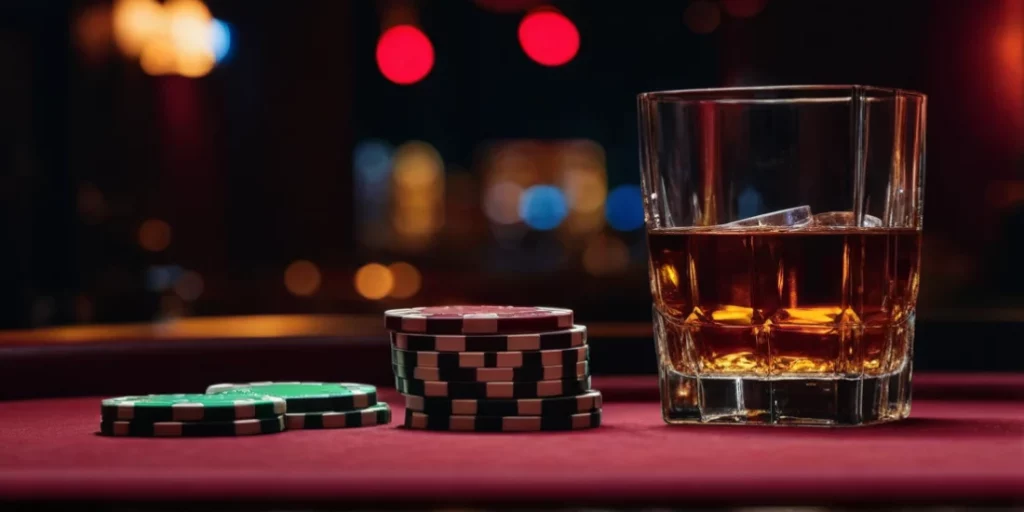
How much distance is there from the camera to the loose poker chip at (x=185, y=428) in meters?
1.73

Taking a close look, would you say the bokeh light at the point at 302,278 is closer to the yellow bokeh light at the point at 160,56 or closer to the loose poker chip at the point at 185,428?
the yellow bokeh light at the point at 160,56

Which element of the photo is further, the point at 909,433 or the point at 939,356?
the point at 939,356

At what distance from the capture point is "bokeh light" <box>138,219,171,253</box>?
11.3m

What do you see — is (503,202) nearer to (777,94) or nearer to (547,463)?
(777,94)

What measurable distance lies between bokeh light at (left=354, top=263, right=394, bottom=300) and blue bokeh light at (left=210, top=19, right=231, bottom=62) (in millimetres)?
2054

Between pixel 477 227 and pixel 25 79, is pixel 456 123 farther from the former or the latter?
pixel 25 79

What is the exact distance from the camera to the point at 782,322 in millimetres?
1910

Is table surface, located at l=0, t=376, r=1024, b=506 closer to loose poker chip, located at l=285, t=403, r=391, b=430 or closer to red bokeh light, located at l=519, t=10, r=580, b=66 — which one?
loose poker chip, located at l=285, t=403, r=391, b=430

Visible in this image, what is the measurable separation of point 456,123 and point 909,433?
14.5 metres

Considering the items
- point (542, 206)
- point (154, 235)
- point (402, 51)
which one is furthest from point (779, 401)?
point (542, 206)

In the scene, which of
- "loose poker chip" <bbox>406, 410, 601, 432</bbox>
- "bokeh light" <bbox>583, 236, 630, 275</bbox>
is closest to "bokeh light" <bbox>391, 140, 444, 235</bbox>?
"bokeh light" <bbox>583, 236, 630, 275</bbox>

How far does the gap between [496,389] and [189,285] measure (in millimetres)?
10430

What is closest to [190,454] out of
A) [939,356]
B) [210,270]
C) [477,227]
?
[939,356]

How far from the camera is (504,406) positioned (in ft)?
5.89
